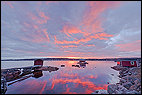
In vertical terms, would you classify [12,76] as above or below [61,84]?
above

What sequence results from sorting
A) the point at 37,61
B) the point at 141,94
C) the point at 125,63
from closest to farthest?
the point at 141,94 → the point at 125,63 → the point at 37,61

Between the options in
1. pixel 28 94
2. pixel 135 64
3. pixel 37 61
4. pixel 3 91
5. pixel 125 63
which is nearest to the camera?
pixel 28 94

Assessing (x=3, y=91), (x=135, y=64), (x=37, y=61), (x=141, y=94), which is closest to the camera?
(x=141, y=94)

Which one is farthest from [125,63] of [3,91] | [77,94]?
[3,91]

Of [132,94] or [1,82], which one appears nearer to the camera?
[132,94]

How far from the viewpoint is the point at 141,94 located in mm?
11531

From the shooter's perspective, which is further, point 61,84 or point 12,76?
point 12,76

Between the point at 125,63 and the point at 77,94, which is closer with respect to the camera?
the point at 77,94

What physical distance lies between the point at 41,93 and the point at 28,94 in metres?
2.63

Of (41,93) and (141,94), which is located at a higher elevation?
(141,94)

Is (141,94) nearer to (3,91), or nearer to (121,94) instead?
(121,94)

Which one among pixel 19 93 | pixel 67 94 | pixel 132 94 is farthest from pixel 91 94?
pixel 19 93

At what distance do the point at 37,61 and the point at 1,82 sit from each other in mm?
35582

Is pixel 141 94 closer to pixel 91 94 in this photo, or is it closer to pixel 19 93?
pixel 91 94
